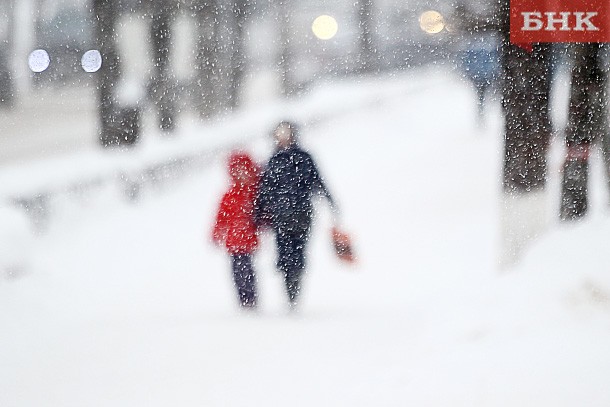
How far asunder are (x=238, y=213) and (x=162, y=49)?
10396 millimetres

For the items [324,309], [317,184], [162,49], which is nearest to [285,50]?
[162,49]

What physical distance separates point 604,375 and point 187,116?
74.9 feet

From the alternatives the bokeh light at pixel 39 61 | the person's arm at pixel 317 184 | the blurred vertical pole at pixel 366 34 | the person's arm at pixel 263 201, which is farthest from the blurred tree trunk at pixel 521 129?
the bokeh light at pixel 39 61

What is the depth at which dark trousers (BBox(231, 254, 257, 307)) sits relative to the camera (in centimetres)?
751

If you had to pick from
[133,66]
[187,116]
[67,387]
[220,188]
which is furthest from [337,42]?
[67,387]

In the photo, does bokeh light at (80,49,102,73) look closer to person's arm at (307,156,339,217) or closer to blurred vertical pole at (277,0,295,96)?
blurred vertical pole at (277,0,295,96)

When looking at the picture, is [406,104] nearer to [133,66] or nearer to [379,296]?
[133,66]

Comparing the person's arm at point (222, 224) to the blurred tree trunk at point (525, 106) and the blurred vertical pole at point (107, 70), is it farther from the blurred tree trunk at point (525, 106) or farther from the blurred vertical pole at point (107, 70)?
the blurred vertical pole at point (107, 70)

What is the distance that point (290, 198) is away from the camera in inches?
292

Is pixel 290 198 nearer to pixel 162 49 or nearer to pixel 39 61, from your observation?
pixel 162 49

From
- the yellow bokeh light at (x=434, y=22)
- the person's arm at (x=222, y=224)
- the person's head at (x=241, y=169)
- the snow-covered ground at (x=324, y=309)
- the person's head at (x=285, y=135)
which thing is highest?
the yellow bokeh light at (x=434, y=22)

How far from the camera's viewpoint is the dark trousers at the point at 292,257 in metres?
7.46

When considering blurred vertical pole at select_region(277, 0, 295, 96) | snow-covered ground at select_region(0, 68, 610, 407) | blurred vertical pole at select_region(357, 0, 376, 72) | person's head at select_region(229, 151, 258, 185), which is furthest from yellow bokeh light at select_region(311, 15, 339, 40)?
person's head at select_region(229, 151, 258, 185)

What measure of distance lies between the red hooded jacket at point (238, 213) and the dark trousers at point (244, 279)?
84 mm
